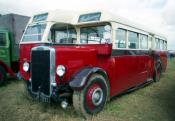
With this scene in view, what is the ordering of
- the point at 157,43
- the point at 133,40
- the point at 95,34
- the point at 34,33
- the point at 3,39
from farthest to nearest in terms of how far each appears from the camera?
1. the point at 157,43
2. the point at 3,39
3. the point at 133,40
4. the point at 34,33
5. the point at 95,34

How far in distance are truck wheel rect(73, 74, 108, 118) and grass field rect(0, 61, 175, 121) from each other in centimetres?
18

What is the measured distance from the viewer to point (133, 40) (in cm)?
783

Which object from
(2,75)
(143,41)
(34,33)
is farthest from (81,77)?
(2,75)

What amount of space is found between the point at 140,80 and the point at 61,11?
3.77 m

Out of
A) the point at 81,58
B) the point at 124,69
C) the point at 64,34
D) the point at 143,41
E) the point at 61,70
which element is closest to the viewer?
the point at 61,70

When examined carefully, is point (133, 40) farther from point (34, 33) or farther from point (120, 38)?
point (34, 33)

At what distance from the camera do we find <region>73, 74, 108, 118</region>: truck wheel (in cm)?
536

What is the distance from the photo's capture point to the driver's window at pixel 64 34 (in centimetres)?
719

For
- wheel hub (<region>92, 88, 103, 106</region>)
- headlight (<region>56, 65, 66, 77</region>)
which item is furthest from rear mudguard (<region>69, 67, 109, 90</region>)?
wheel hub (<region>92, 88, 103, 106</region>)

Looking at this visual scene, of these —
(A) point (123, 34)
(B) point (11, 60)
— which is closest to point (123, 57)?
(A) point (123, 34)

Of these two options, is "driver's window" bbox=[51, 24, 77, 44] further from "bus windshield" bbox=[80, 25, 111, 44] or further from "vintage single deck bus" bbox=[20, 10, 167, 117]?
"bus windshield" bbox=[80, 25, 111, 44]

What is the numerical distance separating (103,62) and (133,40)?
2.04 metres

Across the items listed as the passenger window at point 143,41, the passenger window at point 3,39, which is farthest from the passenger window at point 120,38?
the passenger window at point 3,39

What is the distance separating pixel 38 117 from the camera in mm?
5633
